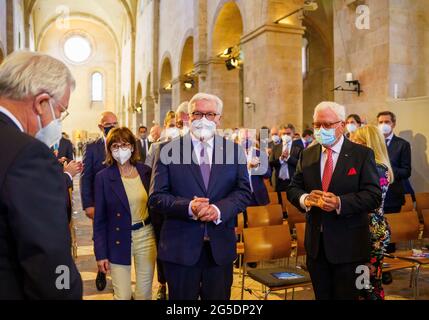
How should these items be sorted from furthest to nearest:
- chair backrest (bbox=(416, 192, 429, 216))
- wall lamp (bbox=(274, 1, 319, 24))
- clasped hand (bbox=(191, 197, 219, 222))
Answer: wall lamp (bbox=(274, 1, 319, 24)), chair backrest (bbox=(416, 192, 429, 216)), clasped hand (bbox=(191, 197, 219, 222))

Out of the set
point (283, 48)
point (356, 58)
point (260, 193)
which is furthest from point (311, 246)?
point (283, 48)

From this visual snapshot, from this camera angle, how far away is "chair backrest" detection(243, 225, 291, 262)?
13.5 ft

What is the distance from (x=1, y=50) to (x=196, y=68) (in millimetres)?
7854

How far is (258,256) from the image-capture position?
4145 mm

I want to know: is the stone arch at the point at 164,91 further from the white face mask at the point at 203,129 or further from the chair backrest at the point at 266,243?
the white face mask at the point at 203,129

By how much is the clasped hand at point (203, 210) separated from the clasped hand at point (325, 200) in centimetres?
75

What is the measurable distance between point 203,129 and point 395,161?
4001mm

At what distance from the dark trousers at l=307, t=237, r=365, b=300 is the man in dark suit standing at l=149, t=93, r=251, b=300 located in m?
0.65

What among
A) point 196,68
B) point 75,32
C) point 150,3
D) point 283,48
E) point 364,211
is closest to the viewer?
point 364,211

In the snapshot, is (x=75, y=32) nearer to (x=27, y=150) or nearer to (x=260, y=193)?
(x=260, y=193)

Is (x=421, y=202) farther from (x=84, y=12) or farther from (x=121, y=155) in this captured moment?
(x=84, y=12)

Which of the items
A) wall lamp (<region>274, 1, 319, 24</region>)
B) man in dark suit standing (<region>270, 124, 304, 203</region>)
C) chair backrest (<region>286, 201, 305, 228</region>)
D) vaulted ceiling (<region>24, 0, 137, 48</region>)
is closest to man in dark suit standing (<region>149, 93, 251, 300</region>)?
chair backrest (<region>286, 201, 305, 228</region>)

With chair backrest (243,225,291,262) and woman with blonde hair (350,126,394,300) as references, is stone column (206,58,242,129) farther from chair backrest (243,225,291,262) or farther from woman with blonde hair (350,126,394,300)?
woman with blonde hair (350,126,394,300)

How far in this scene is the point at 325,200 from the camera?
291 centimetres
